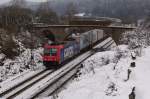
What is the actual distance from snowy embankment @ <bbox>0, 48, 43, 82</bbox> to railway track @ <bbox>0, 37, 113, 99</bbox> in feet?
7.73

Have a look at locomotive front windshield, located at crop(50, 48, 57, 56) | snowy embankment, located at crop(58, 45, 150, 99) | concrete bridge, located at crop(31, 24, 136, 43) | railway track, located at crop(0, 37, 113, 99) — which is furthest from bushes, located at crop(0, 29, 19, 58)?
snowy embankment, located at crop(58, 45, 150, 99)

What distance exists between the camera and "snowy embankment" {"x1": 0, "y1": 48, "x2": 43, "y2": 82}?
92.7 ft

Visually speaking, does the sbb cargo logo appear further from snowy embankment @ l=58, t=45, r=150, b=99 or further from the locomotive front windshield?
snowy embankment @ l=58, t=45, r=150, b=99

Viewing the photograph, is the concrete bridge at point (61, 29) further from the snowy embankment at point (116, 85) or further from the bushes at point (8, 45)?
the snowy embankment at point (116, 85)

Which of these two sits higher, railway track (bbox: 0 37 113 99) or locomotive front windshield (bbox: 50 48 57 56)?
locomotive front windshield (bbox: 50 48 57 56)

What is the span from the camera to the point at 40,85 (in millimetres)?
23406

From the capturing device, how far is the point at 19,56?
36750mm

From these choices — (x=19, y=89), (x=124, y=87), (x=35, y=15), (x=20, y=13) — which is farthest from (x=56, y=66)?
(x=35, y=15)

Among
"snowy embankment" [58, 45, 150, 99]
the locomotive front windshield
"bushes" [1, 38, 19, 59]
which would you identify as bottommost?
"bushes" [1, 38, 19, 59]

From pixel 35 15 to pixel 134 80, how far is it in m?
55.7

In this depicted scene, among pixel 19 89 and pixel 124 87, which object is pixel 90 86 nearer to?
pixel 124 87

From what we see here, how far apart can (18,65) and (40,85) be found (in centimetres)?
869

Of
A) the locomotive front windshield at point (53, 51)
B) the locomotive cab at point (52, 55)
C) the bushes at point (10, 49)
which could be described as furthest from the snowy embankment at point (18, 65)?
the locomotive front windshield at point (53, 51)

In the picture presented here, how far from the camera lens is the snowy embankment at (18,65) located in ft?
92.7
